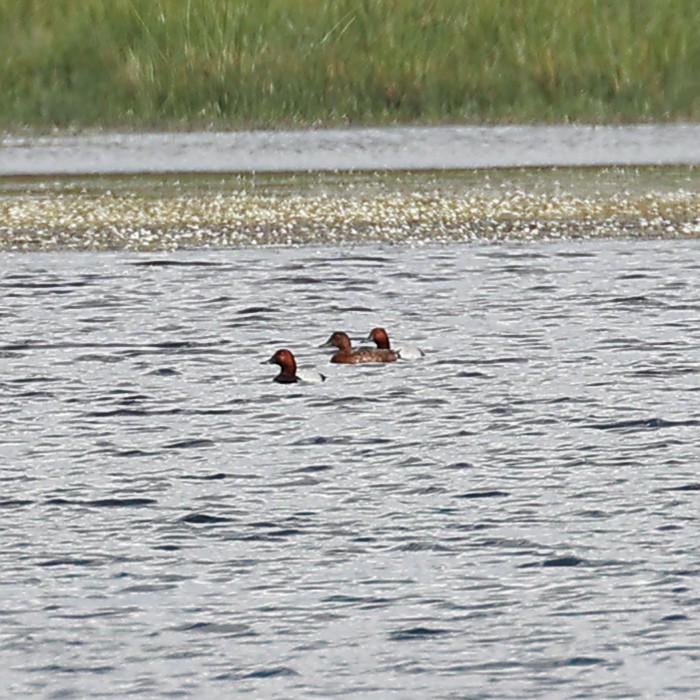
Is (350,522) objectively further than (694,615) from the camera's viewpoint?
Yes

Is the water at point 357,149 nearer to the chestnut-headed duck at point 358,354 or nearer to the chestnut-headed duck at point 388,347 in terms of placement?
the chestnut-headed duck at point 388,347

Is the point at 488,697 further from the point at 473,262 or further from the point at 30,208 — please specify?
the point at 30,208

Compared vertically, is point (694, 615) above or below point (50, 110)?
below

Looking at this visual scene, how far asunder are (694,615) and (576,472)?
2.93 meters

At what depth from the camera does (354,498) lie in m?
12.3

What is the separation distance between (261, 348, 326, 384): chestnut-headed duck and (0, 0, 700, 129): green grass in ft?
54.4

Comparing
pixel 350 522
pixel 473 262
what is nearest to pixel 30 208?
pixel 473 262

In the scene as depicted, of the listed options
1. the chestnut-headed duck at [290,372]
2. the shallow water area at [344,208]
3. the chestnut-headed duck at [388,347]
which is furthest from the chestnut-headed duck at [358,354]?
the shallow water area at [344,208]

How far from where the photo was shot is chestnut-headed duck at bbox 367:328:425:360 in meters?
17.1

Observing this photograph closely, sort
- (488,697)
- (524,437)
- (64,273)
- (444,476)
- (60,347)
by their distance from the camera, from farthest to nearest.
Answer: (64,273), (60,347), (524,437), (444,476), (488,697)

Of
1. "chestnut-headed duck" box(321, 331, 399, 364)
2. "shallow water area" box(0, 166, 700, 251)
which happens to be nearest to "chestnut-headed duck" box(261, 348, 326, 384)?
"chestnut-headed duck" box(321, 331, 399, 364)

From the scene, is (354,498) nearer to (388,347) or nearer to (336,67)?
(388,347)

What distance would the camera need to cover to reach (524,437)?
14.0 m

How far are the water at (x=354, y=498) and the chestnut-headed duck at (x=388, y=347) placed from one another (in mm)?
207
